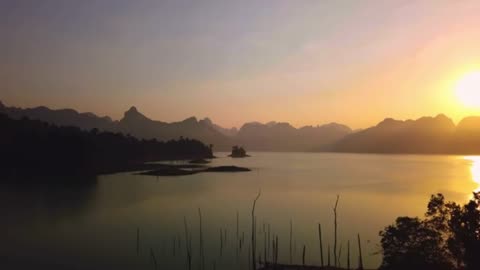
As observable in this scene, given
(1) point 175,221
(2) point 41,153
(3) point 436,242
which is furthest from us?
(2) point 41,153

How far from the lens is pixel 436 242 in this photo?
23.9 m

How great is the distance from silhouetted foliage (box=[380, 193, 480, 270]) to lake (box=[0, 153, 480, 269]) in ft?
22.7

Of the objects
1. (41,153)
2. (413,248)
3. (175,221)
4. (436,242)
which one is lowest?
(175,221)

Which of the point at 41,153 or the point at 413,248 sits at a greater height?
the point at 41,153

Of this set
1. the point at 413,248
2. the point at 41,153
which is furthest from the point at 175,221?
the point at 41,153

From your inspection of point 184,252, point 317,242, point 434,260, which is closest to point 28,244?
point 184,252

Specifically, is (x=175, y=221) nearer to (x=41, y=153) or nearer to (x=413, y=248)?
(x=413, y=248)

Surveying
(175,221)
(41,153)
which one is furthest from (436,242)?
(41,153)

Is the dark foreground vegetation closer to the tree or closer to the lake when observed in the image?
the lake

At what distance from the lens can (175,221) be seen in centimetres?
4728

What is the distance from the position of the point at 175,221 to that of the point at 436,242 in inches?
1225

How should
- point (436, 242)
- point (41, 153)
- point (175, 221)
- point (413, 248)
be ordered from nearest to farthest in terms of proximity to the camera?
1. point (413, 248)
2. point (436, 242)
3. point (175, 221)
4. point (41, 153)

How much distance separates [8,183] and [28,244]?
174ft

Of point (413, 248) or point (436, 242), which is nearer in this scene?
point (413, 248)
